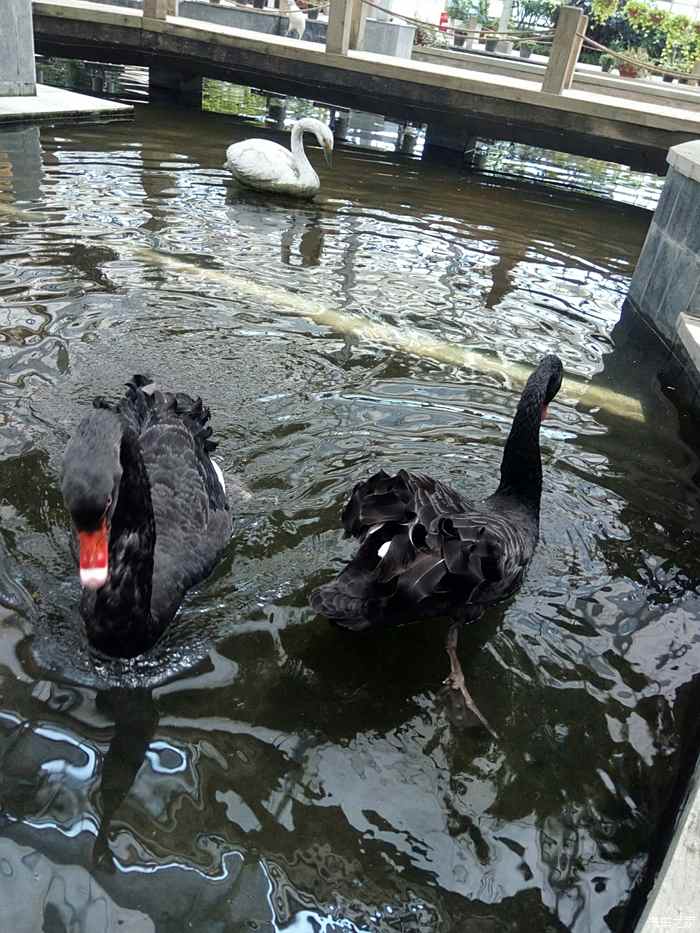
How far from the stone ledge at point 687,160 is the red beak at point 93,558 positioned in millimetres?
5411

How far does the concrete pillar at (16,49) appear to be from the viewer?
9.46 meters

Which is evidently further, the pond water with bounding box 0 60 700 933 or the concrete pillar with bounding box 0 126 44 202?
the concrete pillar with bounding box 0 126 44 202

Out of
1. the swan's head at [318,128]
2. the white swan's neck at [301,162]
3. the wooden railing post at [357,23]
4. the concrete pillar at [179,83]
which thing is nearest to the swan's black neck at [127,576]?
the white swan's neck at [301,162]

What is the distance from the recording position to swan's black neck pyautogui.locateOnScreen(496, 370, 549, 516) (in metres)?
3.24

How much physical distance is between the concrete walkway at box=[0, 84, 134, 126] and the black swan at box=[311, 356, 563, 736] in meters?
8.60

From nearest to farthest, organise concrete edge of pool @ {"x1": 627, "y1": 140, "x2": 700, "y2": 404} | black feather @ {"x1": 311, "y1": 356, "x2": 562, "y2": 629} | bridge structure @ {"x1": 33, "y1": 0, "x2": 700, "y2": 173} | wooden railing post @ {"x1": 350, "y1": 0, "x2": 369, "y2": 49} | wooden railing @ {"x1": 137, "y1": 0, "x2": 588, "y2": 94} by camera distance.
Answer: black feather @ {"x1": 311, "y1": 356, "x2": 562, "y2": 629} < concrete edge of pool @ {"x1": 627, "y1": 140, "x2": 700, "y2": 404} < bridge structure @ {"x1": 33, "y1": 0, "x2": 700, "y2": 173} < wooden railing @ {"x1": 137, "y1": 0, "x2": 588, "y2": 94} < wooden railing post @ {"x1": 350, "y1": 0, "x2": 369, "y2": 49}

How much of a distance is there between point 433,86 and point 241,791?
11.2 metres

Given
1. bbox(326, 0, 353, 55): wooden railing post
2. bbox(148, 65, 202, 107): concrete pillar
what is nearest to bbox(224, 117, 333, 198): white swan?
bbox(326, 0, 353, 55): wooden railing post

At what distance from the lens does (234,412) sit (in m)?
4.18

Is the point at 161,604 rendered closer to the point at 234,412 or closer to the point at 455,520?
the point at 455,520

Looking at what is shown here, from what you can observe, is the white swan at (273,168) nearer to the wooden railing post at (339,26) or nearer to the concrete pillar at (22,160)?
the concrete pillar at (22,160)

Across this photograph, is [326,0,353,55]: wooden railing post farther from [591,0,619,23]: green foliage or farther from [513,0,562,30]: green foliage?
[513,0,562,30]: green foliage

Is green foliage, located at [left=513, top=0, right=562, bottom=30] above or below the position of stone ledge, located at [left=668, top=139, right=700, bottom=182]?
above

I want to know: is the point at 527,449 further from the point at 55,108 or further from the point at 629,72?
the point at 629,72
